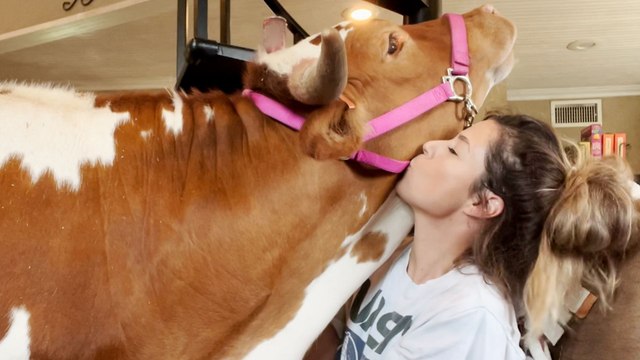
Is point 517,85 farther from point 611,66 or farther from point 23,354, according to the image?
point 23,354

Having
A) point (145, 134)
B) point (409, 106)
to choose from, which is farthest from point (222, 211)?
point (409, 106)

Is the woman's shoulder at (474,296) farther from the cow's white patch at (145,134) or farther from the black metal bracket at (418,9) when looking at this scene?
the black metal bracket at (418,9)

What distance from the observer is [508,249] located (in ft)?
3.85

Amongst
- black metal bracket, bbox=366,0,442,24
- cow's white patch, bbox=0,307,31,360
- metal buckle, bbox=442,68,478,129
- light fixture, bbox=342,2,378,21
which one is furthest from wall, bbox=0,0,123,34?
cow's white patch, bbox=0,307,31,360

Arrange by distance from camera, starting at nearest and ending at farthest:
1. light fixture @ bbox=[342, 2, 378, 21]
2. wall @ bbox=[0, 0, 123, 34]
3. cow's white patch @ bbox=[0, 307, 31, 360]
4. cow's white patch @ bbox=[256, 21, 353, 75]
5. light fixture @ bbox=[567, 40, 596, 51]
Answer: cow's white patch @ bbox=[0, 307, 31, 360] < cow's white patch @ bbox=[256, 21, 353, 75] < light fixture @ bbox=[342, 2, 378, 21] < wall @ bbox=[0, 0, 123, 34] < light fixture @ bbox=[567, 40, 596, 51]

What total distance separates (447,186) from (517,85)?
4974mm

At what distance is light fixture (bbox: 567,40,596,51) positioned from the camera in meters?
4.41

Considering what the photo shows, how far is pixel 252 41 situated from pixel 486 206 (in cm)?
353

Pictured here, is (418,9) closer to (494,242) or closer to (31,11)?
(494,242)

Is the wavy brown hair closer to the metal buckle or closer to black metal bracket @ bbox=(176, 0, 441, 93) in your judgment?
the metal buckle

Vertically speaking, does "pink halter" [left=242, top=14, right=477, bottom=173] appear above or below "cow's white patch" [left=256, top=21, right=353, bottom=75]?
below

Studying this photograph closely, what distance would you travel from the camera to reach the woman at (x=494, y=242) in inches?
41.3

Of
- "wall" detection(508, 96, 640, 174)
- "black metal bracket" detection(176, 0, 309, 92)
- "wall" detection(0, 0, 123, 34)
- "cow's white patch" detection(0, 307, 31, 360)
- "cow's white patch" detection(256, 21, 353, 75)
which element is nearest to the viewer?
"cow's white patch" detection(0, 307, 31, 360)

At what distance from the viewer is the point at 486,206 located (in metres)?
1.17
